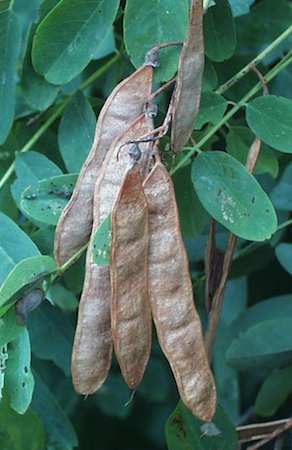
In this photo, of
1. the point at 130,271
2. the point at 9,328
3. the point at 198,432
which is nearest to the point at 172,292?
the point at 130,271

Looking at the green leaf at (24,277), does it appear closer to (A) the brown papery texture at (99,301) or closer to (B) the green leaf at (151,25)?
(A) the brown papery texture at (99,301)

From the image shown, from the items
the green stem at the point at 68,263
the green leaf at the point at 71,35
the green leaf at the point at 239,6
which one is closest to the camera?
the green stem at the point at 68,263

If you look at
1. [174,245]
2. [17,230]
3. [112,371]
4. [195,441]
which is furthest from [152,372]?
[174,245]

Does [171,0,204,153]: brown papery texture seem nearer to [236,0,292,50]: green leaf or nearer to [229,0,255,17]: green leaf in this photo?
[229,0,255,17]: green leaf

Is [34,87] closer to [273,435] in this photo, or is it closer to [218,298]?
[218,298]

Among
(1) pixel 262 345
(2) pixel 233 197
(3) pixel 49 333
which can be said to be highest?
(2) pixel 233 197

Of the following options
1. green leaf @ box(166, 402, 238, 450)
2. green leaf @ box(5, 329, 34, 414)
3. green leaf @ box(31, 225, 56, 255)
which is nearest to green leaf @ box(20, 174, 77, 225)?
green leaf @ box(31, 225, 56, 255)

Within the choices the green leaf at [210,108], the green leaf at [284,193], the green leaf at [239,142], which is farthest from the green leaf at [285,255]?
the green leaf at [210,108]
